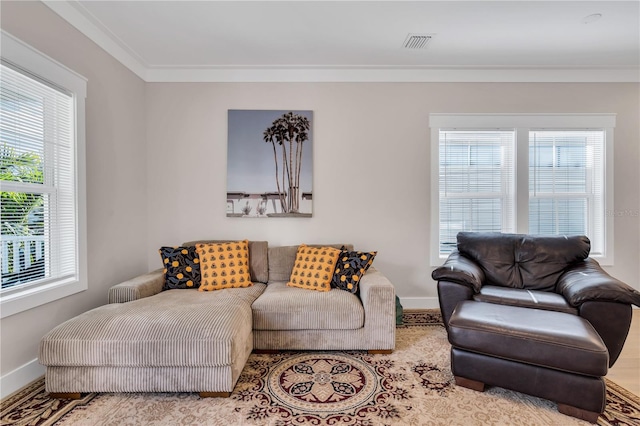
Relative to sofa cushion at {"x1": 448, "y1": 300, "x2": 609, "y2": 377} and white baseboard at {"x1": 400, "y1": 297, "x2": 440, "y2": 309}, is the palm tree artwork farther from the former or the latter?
sofa cushion at {"x1": 448, "y1": 300, "x2": 609, "y2": 377}

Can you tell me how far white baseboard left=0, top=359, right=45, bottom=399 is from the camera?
1.95 meters

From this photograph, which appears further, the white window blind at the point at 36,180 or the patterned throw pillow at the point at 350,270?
the patterned throw pillow at the point at 350,270

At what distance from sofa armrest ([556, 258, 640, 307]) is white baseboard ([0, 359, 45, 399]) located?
3.80 metres

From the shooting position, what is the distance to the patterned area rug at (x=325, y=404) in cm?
173

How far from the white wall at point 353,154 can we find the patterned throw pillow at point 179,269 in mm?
577

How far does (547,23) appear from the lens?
2.65m

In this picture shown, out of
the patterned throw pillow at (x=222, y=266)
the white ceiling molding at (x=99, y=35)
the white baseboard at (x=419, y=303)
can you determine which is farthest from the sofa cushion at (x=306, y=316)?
the white ceiling molding at (x=99, y=35)

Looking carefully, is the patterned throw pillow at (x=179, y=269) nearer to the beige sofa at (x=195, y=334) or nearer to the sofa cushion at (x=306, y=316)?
the beige sofa at (x=195, y=334)

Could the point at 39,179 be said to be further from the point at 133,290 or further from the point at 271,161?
the point at 271,161

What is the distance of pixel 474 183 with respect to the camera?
361cm

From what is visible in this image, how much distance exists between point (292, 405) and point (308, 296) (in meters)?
0.83

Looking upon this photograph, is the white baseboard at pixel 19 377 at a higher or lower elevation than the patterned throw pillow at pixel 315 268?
lower

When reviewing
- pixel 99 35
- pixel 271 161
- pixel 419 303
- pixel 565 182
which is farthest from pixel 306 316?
pixel 565 182

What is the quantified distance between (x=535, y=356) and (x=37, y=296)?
3139 mm
